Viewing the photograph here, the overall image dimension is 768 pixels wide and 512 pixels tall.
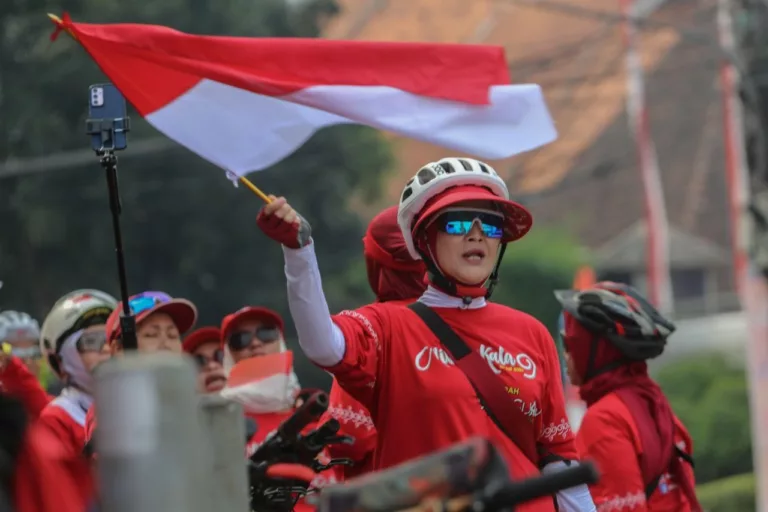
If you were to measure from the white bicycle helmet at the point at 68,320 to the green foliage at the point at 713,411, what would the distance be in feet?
46.1

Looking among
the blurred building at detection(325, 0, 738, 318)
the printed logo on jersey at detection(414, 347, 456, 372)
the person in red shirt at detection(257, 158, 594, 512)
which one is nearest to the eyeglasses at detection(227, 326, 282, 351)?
the person in red shirt at detection(257, 158, 594, 512)

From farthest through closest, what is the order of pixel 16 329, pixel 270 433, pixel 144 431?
pixel 16 329 → pixel 270 433 → pixel 144 431

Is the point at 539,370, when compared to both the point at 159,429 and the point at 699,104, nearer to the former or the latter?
the point at 159,429

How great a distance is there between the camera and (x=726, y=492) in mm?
18094

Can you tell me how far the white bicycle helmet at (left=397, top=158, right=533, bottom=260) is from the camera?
558 centimetres

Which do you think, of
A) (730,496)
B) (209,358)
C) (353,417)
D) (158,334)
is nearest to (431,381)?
(353,417)

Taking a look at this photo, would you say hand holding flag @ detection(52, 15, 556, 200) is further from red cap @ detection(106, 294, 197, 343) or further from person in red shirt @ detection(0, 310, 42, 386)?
person in red shirt @ detection(0, 310, 42, 386)

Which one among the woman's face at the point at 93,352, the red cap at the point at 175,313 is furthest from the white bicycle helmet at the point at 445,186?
the woman's face at the point at 93,352

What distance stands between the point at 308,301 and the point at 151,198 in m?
30.3

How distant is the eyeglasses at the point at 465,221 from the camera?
5.55 meters

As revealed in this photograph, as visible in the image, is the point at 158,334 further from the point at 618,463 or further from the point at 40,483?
the point at 40,483

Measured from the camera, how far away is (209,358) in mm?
8906

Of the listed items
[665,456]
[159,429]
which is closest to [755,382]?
[665,456]

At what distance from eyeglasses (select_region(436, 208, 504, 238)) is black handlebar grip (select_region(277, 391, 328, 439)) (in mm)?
863
